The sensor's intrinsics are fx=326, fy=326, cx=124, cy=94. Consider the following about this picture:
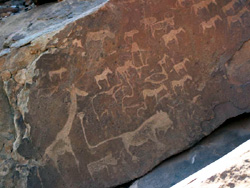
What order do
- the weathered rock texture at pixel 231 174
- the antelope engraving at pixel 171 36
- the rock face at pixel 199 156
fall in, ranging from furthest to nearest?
the antelope engraving at pixel 171 36 < the rock face at pixel 199 156 < the weathered rock texture at pixel 231 174

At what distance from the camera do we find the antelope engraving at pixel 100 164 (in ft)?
7.57

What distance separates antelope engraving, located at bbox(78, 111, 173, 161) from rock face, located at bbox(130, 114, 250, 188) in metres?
0.16

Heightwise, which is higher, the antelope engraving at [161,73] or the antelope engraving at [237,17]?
the antelope engraving at [237,17]

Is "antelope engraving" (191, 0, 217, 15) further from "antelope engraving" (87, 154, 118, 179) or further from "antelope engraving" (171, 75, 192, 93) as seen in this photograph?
"antelope engraving" (87, 154, 118, 179)

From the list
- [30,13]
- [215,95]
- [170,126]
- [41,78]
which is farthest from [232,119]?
[30,13]

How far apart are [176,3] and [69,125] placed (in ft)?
3.95

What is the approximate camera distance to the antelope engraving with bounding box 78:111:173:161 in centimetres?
235

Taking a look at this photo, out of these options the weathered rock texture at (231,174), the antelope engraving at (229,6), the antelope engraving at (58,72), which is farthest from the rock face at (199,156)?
the weathered rock texture at (231,174)

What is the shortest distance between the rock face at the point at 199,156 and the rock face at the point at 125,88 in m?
0.07

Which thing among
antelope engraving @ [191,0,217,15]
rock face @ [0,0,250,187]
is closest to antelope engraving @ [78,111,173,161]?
rock face @ [0,0,250,187]

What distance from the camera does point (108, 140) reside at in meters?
2.33

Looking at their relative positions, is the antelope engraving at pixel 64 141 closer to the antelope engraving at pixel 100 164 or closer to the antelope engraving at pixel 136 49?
the antelope engraving at pixel 100 164

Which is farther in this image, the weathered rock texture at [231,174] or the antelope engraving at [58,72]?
the antelope engraving at [58,72]

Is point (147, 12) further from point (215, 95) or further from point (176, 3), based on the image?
point (215, 95)
